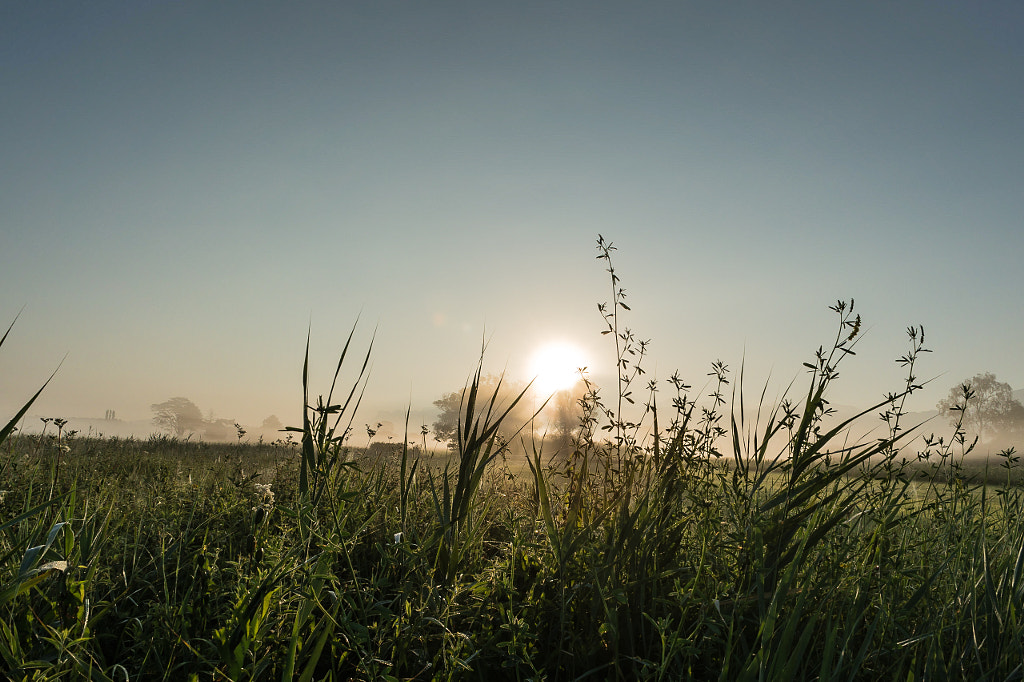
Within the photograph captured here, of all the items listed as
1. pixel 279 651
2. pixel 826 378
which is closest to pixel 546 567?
pixel 279 651

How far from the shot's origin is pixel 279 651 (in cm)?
191

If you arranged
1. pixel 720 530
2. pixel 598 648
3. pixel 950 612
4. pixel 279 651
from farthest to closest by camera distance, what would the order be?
pixel 720 530
pixel 950 612
pixel 598 648
pixel 279 651

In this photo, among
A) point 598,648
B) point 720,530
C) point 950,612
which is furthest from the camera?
point 720,530

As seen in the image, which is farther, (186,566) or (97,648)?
(186,566)

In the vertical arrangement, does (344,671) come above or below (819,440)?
below

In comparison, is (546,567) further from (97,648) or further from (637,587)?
(97,648)

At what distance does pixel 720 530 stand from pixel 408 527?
57.4 inches

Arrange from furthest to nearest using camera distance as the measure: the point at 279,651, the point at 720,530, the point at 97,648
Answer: the point at 720,530 → the point at 97,648 → the point at 279,651

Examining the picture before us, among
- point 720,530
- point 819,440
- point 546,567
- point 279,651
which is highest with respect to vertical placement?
point 819,440

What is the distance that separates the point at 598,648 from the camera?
226 cm

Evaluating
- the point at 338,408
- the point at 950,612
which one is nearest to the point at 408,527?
the point at 338,408

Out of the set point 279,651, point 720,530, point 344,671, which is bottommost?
point 344,671

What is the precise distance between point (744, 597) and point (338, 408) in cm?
176

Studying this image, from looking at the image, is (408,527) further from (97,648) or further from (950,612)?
(950,612)
